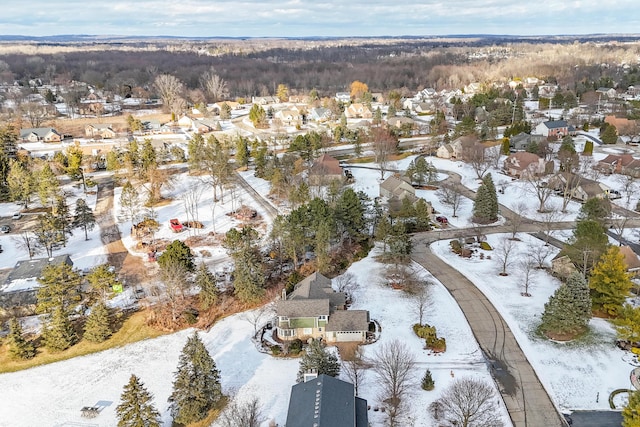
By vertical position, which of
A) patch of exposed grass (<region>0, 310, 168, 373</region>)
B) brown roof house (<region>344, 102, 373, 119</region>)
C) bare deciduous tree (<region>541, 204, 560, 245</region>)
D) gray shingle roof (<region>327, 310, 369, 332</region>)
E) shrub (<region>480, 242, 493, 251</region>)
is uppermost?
brown roof house (<region>344, 102, 373, 119</region>)

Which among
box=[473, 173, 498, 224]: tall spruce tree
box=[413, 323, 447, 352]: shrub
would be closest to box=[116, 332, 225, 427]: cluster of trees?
box=[413, 323, 447, 352]: shrub

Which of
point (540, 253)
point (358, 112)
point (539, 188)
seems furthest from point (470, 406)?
point (358, 112)

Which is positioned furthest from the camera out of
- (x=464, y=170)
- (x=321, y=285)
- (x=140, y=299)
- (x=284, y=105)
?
(x=284, y=105)

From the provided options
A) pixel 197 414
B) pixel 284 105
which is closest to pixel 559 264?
pixel 197 414

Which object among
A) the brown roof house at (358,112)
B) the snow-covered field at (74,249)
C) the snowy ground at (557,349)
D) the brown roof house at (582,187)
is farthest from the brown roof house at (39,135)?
the brown roof house at (582,187)

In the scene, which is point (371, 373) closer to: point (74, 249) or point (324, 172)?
point (74, 249)

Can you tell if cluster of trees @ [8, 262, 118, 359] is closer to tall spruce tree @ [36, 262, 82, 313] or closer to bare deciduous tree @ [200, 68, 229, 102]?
tall spruce tree @ [36, 262, 82, 313]

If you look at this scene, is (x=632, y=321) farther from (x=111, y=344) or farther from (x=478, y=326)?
(x=111, y=344)
